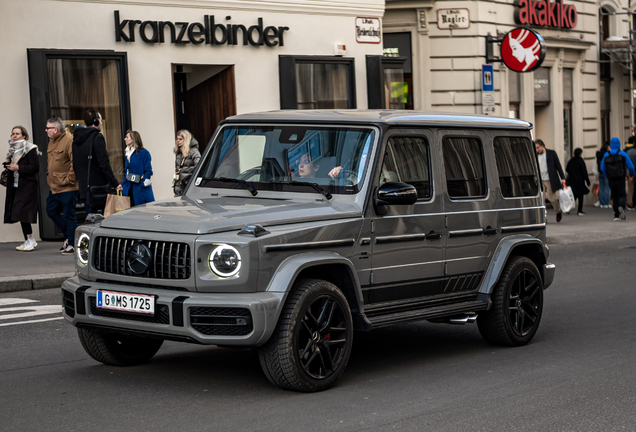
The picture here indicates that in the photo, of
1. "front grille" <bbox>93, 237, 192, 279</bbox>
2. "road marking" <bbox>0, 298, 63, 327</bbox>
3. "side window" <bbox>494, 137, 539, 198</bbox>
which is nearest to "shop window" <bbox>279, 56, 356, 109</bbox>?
"road marking" <bbox>0, 298, 63, 327</bbox>

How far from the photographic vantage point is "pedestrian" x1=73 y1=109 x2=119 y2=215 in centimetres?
1318

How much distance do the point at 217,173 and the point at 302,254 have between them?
1.42m

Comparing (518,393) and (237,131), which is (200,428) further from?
(237,131)

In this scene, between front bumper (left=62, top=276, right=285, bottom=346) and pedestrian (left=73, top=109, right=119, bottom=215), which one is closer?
front bumper (left=62, top=276, right=285, bottom=346)

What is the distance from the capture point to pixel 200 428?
506 centimetres

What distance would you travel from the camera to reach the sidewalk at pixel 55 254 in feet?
37.0

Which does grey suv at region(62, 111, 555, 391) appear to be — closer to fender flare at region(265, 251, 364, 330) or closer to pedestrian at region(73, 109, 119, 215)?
fender flare at region(265, 251, 364, 330)

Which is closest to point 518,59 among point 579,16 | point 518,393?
point 579,16

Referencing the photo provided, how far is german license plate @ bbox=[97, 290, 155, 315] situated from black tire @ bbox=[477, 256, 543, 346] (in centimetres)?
295

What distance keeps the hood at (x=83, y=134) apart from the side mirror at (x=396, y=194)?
7.86 m

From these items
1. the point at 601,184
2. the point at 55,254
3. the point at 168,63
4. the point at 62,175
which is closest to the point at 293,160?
the point at 62,175

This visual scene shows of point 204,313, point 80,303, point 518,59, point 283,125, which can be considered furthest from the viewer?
point 518,59

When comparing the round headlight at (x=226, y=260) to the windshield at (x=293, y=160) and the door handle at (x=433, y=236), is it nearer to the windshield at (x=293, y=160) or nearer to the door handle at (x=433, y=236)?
the windshield at (x=293, y=160)

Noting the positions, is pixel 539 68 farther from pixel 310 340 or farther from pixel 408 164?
pixel 310 340
